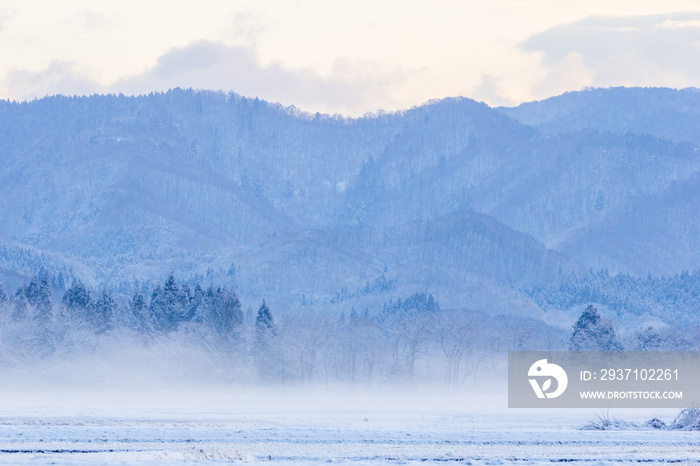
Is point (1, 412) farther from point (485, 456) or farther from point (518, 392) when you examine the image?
point (518, 392)

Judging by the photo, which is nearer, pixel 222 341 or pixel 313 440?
pixel 313 440

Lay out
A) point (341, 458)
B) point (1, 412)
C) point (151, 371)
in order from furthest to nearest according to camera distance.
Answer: point (151, 371), point (1, 412), point (341, 458)

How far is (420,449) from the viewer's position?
55.0 meters

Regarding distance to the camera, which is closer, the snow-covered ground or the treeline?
the snow-covered ground

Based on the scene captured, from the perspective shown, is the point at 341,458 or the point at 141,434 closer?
the point at 341,458

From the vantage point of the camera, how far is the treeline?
528 feet

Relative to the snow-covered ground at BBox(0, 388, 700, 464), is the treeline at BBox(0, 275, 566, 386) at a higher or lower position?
higher

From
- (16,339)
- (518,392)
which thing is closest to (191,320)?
(16,339)

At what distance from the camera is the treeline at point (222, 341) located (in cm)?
16088

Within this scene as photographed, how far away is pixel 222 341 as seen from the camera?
166625 millimetres

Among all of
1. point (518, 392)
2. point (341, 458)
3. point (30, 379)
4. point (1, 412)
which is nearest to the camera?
point (341, 458)

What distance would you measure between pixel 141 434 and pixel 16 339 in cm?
10690

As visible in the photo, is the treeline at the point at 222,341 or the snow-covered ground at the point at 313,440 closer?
the snow-covered ground at the point at 313,440

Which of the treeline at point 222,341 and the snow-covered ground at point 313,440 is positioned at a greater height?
the treeline at point 222,341
